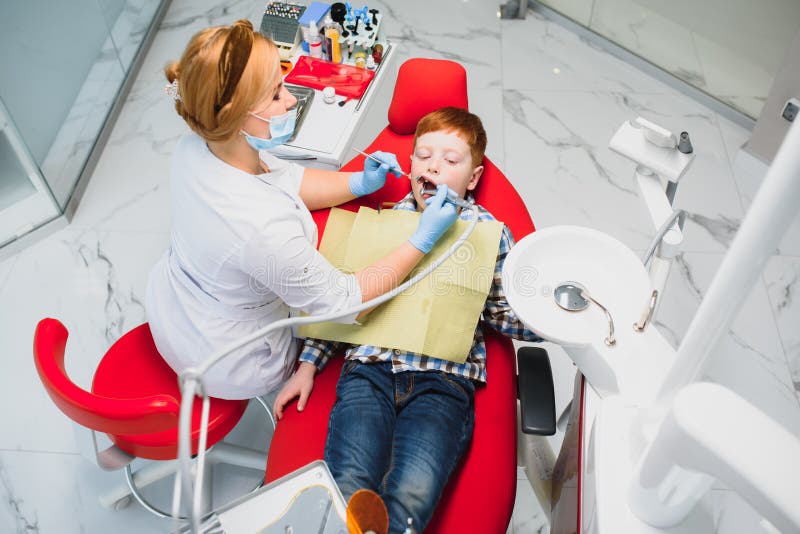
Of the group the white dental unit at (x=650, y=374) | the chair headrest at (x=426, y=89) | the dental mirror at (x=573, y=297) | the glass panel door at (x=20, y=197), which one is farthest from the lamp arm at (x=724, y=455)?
the glass panel door at (x=20, y=197)

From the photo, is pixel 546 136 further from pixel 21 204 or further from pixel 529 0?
pixel 21 204

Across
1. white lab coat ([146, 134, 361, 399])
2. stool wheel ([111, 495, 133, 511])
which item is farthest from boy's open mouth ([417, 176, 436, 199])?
stool wheel ([111, 495, 133, 511])

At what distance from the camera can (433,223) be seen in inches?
58.5

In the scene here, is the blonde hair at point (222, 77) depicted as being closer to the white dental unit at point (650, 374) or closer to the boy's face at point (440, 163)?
the boy's face at point (440, 163)

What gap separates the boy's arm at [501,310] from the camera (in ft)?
5.14

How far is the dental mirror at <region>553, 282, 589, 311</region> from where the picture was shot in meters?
1.09

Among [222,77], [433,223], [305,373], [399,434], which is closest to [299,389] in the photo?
[305,373]

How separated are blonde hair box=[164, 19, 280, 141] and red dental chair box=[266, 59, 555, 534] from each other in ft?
1.74

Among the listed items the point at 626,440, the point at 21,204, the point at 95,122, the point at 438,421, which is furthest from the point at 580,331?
the point at 95,122

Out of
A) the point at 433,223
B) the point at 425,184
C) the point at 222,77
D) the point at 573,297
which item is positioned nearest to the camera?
the point at 573,297

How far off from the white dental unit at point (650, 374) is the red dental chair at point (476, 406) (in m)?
0.14

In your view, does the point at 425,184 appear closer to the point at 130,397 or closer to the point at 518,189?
the point at 130,397

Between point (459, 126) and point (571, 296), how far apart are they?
29.4 inches

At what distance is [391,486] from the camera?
1352 millimetres
